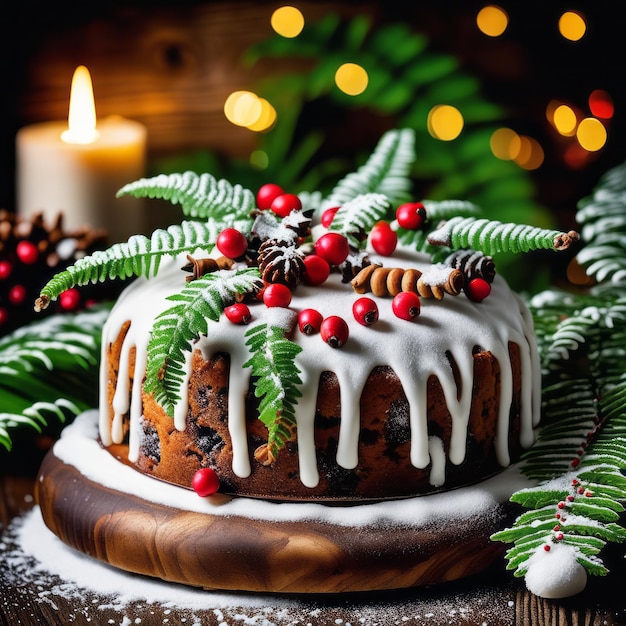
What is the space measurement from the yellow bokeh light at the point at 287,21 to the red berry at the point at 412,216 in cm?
147

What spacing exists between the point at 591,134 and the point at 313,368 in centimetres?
181

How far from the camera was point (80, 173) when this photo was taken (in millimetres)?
2305

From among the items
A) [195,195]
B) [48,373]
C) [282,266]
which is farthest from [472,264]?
[48,373]

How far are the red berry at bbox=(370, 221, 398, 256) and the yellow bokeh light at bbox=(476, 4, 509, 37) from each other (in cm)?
154

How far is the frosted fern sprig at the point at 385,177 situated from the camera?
170 centimetres

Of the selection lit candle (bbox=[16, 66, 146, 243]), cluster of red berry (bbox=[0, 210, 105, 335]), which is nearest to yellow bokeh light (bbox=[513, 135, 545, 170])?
lit candle (bbox=[16, 66, 146, 243])

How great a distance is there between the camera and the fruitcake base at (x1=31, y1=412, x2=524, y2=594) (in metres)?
1.25

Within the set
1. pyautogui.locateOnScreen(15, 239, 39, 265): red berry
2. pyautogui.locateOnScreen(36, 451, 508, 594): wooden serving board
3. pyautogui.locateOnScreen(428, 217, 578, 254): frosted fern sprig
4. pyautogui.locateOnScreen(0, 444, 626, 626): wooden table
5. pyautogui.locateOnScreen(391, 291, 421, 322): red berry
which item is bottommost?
pyautogui.locateOnScreen(0, 444, 626, 626): wooden table

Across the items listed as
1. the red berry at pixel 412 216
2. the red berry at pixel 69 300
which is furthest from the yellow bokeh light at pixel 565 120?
the red berry at pixel 69 300

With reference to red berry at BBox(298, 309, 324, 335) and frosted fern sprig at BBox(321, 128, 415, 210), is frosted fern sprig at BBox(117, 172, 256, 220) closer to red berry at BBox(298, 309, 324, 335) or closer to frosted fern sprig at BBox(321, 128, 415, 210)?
frosted fern sprig at BBox(321, 128, 415, 210)

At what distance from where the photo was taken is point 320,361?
4.18ft

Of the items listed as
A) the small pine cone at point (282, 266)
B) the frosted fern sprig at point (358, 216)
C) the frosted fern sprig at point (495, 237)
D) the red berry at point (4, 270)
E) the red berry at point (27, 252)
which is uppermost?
the red berry at point (27, 252)

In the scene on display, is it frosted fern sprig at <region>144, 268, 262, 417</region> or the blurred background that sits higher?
the blurred background

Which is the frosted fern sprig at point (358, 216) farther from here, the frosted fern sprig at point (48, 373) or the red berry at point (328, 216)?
the frosted fern sprig at point (48, 373)
